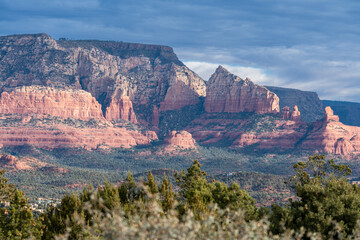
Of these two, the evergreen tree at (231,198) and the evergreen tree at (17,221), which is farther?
the evergreen tree at (231,198)

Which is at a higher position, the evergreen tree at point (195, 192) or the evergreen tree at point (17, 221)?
the evergreen tree at point (195, 192)

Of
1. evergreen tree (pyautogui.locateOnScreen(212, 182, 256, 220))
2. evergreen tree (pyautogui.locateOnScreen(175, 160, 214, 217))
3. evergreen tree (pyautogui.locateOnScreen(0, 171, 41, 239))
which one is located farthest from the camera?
evergreen tree (pyautogui.locateOnScreen(212, 182, 256, 220))

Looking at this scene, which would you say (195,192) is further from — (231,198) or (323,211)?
(323,211)

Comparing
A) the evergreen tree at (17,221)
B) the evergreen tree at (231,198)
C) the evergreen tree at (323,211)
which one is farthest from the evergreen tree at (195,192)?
the evergreen tree at (17,221)

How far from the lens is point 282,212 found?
4428 centimetres

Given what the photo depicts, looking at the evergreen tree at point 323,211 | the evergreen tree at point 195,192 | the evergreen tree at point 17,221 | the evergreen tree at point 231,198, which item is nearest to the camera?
the evergreen tree at point 195,192

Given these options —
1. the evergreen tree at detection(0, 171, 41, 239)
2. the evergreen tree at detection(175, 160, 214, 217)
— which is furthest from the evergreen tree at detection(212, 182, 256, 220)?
the evergreen tree at detection(0, 171, 41, 239)

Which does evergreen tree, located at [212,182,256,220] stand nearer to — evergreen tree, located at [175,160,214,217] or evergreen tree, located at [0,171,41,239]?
evergreen tree, located at [175,160,214,217]

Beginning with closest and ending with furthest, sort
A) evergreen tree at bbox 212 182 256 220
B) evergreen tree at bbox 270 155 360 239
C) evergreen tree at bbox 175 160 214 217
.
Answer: evergreen tree at bbox 175 160 214 217 < evergreen tree at bbox 270 155 360 239 < evergreen tree at bbox 212 182 256 220

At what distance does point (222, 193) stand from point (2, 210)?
850 inches

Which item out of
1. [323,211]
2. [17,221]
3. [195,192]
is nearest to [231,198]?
[195,192]

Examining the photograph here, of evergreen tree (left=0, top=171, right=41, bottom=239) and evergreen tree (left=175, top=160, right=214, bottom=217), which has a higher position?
evergreen tree (left=175, top=160, right=214, bottom=217)

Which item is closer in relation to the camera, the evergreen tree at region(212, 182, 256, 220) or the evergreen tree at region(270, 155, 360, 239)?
the evergreen tree at region(270, 155, 360, 239)

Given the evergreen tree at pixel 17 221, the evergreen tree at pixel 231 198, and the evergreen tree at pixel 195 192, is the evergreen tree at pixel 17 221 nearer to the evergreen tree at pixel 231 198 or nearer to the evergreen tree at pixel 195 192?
the evergreen tree at pixel 195 192
